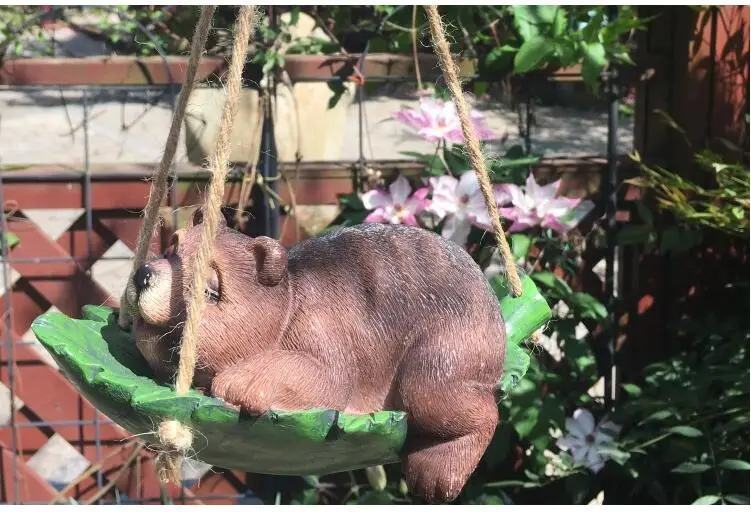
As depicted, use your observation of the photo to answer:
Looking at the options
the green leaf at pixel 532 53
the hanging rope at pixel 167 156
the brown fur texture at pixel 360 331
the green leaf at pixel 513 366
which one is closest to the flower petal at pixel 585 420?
the green leaf at pixel 532 53

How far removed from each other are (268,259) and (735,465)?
3.87 ft

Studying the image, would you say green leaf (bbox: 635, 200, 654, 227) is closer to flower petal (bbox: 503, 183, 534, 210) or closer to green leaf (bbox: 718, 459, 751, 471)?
flower petal (bbox: 503, 183, 534, 210)

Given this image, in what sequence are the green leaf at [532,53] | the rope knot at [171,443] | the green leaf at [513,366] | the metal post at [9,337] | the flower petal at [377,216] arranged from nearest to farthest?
the rope knot at [171,443]
the green leaf at [513,366]
the flower petal at [377,216]
the green leaf at [532,53]
the metal post at [9,337]

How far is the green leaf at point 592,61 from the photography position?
160cm

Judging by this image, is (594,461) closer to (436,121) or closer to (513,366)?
(436,121)

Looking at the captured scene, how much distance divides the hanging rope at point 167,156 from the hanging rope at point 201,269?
5 centimetres

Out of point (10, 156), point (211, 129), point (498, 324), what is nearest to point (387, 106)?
point (10, 156)

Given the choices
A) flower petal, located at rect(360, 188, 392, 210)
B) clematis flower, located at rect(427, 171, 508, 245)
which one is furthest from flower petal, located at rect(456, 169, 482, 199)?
flower petal, located at rect(360, 188, 392, 210)

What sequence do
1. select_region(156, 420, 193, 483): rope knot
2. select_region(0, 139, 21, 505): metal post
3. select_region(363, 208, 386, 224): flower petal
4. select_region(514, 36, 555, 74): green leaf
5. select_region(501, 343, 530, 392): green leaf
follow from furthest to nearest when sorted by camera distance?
select_region(0, 139, 21, 505): metal post < select_region(514, 36, 555, 74): green leaf < select_region(363, 208, 386, 224): flower petal < select_region(501, 343, 530, 392): green leaf < select_region(156, 420, 193, 483): rope knot

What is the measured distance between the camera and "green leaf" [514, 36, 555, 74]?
1.59m

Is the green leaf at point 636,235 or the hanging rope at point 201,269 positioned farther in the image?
the green leaf at point 636,235

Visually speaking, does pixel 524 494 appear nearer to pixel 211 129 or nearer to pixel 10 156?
pixel 211 129

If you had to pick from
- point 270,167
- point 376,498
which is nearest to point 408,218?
point 270,167

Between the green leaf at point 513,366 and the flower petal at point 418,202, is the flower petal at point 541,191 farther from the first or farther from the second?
the green leaf at point 513,366
